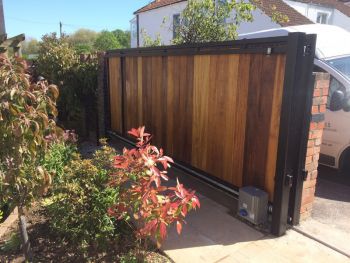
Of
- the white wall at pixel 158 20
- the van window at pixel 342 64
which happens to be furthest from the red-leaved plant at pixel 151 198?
the white wall at pixel 158 20

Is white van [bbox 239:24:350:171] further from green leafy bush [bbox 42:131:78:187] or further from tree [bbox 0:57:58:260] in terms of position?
tree [bbox 0:57:58:260]

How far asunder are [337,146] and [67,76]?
557cm

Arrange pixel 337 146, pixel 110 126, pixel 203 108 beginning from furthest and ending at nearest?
pixel 110 126, pixel 337 146, pixel 203 108

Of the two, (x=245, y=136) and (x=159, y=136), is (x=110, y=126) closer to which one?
(x=159, y=136)

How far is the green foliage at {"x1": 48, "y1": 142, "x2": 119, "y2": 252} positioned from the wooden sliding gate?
1480 mm

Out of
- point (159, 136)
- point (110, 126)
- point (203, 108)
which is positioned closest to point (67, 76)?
point (110, 126)

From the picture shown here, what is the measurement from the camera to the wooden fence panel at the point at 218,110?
336cm

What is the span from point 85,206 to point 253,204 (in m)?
1.67

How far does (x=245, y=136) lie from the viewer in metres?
3.64

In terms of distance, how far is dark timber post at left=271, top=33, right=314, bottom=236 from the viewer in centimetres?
296

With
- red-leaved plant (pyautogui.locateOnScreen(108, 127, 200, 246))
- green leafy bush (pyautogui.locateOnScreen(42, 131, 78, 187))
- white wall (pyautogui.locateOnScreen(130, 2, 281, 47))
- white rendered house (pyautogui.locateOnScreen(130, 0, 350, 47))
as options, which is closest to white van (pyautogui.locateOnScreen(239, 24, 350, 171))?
red-leaved plant (pyautogui.locateOnScreen(108, 127, 200, 246))

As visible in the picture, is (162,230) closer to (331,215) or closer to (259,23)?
(331,215)

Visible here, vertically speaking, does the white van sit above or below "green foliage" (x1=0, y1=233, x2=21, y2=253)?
above

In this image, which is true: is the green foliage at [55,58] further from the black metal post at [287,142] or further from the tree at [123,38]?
the tree at [123,38]
